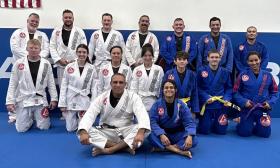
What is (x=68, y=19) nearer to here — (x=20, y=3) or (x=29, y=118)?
(x=20, y=3)

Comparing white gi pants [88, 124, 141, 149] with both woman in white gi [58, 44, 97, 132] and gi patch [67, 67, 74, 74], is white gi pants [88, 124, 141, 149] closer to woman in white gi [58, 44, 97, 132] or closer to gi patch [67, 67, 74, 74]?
woman in white gi [58, 44, 97, 132]

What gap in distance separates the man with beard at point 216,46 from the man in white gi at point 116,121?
177 cm

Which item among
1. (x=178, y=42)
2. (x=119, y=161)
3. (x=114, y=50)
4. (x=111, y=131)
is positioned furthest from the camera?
(x=178, y=42)

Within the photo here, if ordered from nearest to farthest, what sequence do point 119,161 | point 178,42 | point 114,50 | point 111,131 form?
point 119,161 → point 111,131 → point 114,50 → point 178,42

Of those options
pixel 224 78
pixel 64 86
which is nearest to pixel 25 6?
pixel 64 86

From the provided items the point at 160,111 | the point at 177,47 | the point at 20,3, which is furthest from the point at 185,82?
the point at 20,3

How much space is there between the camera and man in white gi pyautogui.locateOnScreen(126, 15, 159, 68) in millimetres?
5363

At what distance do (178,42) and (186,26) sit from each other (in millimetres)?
470

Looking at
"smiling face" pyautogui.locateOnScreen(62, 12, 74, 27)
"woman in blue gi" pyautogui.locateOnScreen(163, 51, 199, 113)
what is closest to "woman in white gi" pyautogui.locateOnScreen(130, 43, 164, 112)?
"woman in blue gi" pyautogui.locateOnScreen(163, 51, 199, 113)

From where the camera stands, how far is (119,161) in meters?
3.59

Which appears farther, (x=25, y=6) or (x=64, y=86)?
(x=25, y=6)

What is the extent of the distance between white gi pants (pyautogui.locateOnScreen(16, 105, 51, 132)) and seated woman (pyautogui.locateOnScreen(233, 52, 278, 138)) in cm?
281

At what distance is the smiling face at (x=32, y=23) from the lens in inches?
207

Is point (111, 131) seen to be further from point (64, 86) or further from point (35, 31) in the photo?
point (35, 31)
